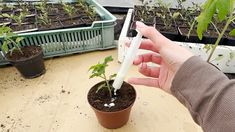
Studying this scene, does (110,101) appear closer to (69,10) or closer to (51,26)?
(51,26)

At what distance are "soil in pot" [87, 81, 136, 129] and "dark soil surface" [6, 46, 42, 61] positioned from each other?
15.4 inches

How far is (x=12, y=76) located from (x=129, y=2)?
2.75 ft

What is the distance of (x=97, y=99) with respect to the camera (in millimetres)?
716

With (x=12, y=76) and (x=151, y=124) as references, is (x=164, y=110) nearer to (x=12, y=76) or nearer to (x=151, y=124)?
(x=151, y=124)

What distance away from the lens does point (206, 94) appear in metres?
0.35

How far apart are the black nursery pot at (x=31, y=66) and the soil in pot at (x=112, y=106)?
350mm

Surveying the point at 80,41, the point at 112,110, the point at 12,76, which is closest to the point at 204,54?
the point at 112,110

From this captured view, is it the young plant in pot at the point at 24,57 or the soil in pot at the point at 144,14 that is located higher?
the soil in pot at the point at 144,14

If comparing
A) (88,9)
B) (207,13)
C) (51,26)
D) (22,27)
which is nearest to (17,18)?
(22,27)

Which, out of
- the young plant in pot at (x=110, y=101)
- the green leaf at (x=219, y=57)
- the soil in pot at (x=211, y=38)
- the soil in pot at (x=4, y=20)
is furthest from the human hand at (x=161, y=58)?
the soil in pot at (x=4, y=20)

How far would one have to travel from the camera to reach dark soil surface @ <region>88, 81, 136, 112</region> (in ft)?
2.26

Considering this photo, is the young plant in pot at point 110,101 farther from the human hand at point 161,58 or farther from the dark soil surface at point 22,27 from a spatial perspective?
the dark soil surface at point 22,27

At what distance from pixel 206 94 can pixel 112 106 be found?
39 cm

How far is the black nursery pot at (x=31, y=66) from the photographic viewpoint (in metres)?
0.89
